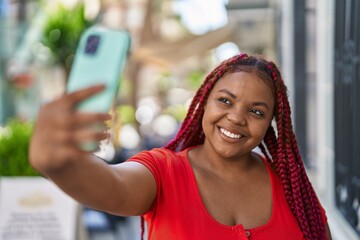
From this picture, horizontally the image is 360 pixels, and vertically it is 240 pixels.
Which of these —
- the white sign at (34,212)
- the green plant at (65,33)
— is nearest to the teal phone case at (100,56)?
the white sign at (34,212)

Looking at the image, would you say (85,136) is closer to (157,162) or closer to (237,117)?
(157,162)

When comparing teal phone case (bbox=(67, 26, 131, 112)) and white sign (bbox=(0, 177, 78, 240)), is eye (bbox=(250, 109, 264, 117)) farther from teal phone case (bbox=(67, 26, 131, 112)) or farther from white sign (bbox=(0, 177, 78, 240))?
white sign (bbox=(0, 177, 78, 240))

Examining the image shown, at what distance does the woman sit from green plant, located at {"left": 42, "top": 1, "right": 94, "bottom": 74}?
8.14 metres

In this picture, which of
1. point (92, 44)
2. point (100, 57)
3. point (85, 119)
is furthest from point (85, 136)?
point (92, 44)

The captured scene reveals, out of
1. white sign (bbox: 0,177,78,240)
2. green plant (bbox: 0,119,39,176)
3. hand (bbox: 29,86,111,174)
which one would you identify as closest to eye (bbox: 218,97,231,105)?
hand (bbox: 29,86,111,174)

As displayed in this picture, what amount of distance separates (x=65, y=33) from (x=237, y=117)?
8.57 meters

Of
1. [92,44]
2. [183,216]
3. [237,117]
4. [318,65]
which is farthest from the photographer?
[318,65]

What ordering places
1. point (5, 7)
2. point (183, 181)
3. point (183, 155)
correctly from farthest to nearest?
1. point (5, 7)
2. point (183, 155)
3. point (183, 181)

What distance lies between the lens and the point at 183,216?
5.84 ft

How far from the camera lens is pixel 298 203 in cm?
A: 196

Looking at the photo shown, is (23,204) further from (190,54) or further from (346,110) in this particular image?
(190,54)

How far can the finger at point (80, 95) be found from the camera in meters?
1.16

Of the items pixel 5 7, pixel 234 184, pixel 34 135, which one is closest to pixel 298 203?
pixel 234 184

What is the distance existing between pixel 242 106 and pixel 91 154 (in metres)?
0.68
